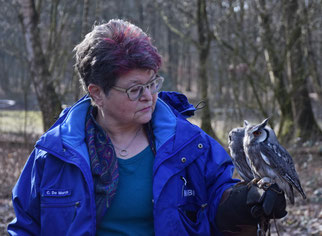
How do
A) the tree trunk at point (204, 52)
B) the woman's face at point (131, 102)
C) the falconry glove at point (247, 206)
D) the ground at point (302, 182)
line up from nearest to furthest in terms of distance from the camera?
the falconry glove at point (247, 206)
the woman's face at point (131, 102)
the ground at point (302, 182)
the tree trunk at point (204, 52)

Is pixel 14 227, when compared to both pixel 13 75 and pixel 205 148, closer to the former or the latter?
pixel 205 148

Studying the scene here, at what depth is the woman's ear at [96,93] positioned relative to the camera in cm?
247

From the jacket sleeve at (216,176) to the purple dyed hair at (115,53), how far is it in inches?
21.3

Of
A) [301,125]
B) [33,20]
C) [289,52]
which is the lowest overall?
[301,125]

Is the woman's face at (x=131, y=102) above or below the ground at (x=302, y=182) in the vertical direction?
above

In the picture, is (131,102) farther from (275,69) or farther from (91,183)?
(275,69)

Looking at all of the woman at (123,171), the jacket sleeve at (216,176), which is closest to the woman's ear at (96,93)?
the woman at (123,171)

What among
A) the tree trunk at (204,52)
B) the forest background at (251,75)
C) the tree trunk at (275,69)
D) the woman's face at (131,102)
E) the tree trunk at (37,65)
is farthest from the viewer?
the tree trunk at (204,52)

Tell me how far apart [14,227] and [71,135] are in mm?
542

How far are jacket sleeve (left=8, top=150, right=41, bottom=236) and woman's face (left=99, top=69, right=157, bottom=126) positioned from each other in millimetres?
485

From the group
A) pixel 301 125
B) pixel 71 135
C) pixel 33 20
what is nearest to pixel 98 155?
pixel 71 135

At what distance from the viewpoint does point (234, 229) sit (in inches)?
92.7

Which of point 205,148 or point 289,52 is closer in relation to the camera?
point 205,148

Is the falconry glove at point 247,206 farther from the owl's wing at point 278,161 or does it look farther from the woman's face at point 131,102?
the woman's face at point 131,102
